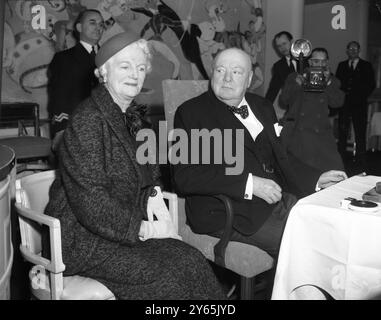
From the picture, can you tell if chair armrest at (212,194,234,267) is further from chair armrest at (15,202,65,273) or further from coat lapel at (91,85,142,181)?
chair armrest at (15,202,65,273)

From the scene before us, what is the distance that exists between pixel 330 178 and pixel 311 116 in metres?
1.89

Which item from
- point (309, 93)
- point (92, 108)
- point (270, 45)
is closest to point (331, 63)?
point (270, 45)

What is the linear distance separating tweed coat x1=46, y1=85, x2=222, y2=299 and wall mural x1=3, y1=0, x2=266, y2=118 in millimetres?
3268

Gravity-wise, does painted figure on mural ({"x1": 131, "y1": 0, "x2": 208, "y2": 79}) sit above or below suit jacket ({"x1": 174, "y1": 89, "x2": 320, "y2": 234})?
above

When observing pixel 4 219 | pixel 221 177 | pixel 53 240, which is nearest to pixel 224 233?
pixel 221 177

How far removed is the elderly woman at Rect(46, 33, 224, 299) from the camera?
1691 mm

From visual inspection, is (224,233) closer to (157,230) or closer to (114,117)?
(157,230)

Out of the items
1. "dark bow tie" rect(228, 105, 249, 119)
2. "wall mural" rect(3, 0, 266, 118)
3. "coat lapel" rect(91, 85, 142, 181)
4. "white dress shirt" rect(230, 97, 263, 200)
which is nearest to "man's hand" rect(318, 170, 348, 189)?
"white dress shirt" rect(230, 97, 263, 200)

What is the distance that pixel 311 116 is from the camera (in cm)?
411

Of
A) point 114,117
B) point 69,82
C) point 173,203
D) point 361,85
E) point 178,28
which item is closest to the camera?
point 114,117

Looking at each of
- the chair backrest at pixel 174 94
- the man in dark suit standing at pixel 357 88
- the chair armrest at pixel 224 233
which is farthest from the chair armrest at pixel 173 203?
the man in dark suit standing at pixel 357 88

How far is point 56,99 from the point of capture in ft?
13.4

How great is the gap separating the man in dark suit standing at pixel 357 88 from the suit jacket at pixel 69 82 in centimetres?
433

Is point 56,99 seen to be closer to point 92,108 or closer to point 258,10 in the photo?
point 92,108
